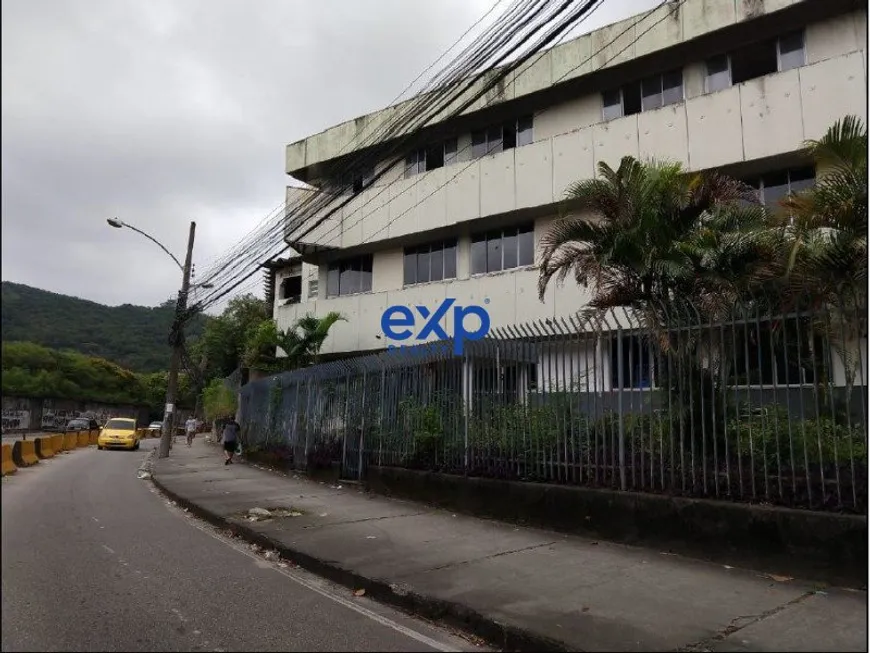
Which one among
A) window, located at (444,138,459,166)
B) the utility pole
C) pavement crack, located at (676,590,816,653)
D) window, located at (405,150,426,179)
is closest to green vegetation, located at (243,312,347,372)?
the utility pole

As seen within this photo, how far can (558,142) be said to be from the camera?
1588 centimetres

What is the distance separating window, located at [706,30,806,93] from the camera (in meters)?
13.6

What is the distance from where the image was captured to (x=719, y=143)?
13.6m

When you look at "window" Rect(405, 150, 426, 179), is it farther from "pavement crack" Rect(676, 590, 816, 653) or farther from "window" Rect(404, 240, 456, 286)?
"pavement crack" Rect(676, 590, 816, 653)

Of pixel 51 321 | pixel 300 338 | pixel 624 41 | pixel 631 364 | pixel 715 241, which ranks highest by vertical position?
pixel 624 41

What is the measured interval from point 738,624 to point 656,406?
2889 mm

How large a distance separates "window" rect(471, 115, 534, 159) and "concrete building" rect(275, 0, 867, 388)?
0.04 metres

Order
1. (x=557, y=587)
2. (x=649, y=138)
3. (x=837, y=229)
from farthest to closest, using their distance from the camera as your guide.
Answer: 1. (x=649, y=138)
2. (x=837, y=229)
3. (x=557, y=587)

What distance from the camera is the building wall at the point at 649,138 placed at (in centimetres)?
1262

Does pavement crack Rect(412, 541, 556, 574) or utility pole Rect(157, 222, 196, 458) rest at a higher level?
utility pole Rect(157, 222, 196, 458)

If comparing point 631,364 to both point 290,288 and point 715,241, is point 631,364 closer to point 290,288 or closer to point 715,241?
point 715,241

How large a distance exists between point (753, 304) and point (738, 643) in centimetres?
349

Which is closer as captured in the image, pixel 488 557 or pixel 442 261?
pixel 488 557

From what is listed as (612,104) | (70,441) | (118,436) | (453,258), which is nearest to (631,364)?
Answer: (612,104)
